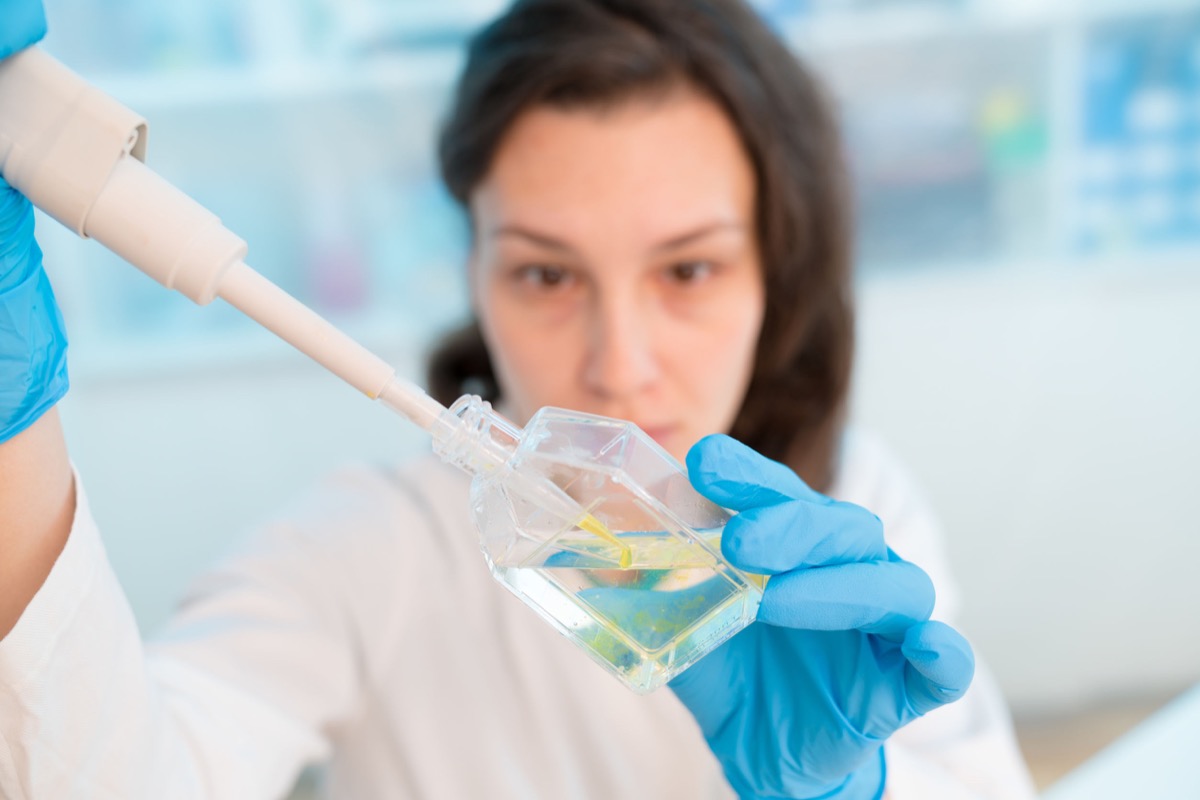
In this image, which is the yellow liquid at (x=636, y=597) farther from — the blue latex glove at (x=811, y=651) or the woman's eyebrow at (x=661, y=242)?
the woman's eyebrow at (x=661, y=242)

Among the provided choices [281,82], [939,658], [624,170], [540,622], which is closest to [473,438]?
[939,658]

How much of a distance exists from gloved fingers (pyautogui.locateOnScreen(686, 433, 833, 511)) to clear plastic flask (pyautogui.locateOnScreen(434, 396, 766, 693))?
25 mm

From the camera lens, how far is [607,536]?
56 centimetres

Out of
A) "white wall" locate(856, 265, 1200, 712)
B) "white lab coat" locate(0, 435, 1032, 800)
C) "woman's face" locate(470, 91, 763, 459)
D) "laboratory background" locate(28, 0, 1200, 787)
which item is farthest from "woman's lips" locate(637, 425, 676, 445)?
"white wall" locate(856, 265, 1200, 712)

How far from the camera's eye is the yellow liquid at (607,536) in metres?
0.55

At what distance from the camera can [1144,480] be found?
2086 mm

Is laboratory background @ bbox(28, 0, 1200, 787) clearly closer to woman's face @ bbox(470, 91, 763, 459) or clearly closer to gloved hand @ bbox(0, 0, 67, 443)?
woman's face @ bbox(470, 91, 763, 459)

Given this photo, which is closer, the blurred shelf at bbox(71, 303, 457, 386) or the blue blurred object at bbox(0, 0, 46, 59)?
the blue blurred object at bbox(0, 0, 46, 59)

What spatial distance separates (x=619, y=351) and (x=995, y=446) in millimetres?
1431

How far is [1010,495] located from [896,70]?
0.87m

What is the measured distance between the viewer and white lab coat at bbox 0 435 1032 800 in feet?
2.81

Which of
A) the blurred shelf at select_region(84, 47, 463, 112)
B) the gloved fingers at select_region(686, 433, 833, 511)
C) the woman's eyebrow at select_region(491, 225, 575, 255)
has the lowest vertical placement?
the gloved fingers at select_region(686, 433, 833, 511)

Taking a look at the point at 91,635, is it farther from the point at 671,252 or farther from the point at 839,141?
the point at 839,141

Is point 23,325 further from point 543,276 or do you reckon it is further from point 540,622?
point 540,622
